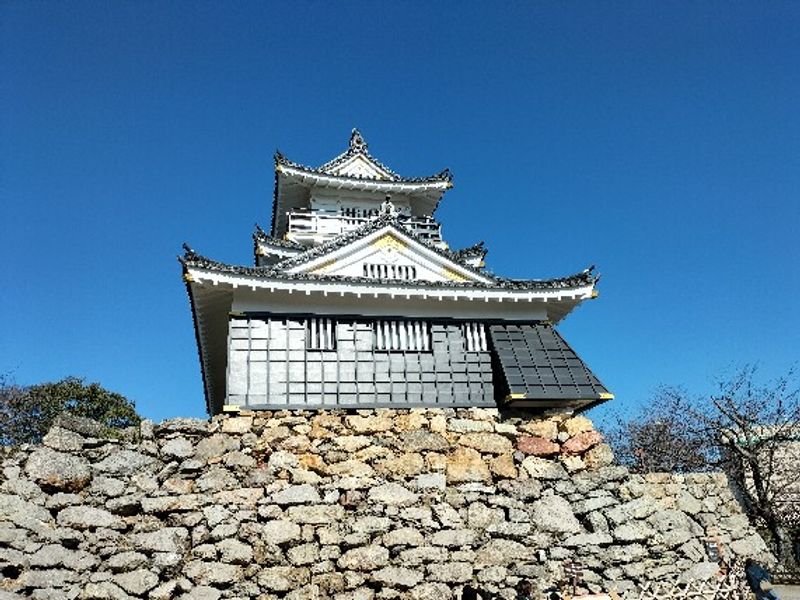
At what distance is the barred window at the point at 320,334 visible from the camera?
36.1 feet

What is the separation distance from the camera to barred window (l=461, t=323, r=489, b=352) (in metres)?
11.8

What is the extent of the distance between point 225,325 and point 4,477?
197 inches

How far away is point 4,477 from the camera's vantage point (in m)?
8.15

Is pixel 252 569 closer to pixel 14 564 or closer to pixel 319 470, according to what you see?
pixel 319 470

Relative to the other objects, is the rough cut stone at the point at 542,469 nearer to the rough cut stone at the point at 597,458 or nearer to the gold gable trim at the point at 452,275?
the rough cut stone at the point at 597,458

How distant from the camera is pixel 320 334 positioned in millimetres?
11117

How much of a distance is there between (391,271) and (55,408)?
579 inches

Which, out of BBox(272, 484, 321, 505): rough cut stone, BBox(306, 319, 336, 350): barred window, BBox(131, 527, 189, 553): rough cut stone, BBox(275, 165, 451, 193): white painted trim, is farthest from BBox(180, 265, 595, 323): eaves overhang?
BBox(275, 165, 451, 193): white painted trim

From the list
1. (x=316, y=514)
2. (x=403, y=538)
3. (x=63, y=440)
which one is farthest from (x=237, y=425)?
(x=403, y=538)

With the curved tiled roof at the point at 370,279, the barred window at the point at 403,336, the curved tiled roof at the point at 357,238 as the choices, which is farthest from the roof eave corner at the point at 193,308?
the barred window at the point at 403,336

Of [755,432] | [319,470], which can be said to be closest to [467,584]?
[319,470]

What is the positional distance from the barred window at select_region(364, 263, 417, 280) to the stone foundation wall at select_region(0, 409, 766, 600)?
452 cm

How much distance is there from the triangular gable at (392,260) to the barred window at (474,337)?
1855mm

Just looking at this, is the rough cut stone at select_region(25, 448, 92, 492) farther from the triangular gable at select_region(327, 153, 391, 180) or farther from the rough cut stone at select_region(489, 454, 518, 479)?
the triangular gable at select_region(327, 153, 391, 180)
